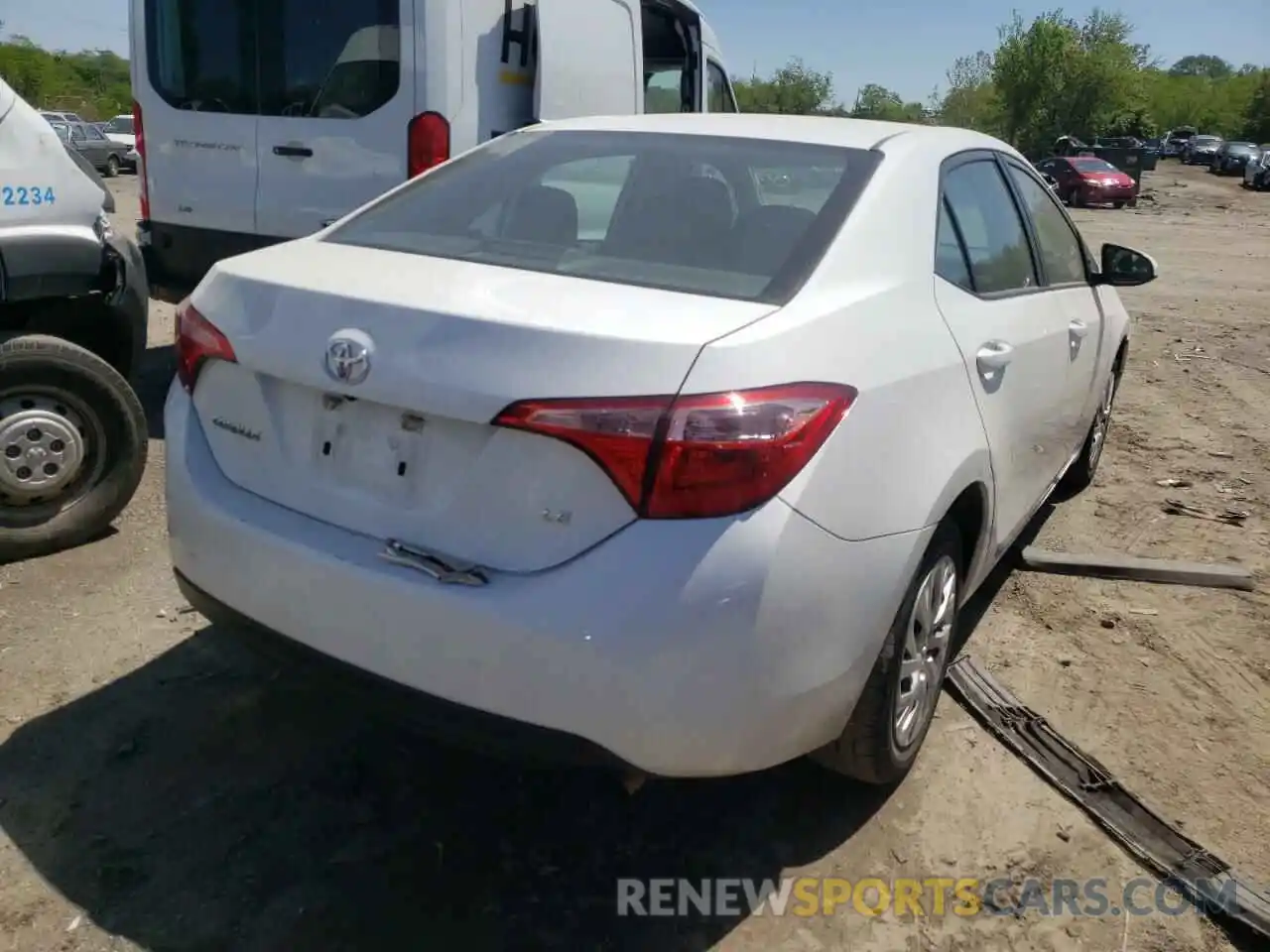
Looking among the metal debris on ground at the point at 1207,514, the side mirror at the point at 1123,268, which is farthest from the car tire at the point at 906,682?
the metal debris on ground at the point at 1207,514

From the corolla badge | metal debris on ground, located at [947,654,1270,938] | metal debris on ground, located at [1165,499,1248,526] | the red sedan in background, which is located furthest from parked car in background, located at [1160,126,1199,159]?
the corolla badge

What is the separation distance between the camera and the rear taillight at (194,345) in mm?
2531

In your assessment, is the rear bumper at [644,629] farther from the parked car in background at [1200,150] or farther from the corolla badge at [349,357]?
the parked car in background at [1200,150]

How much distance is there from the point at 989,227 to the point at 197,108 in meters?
4.56

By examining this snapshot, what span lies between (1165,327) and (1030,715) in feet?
29.5

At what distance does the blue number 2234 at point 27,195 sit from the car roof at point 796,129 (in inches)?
74.2

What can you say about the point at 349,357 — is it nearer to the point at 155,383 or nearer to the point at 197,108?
the point at 197,108

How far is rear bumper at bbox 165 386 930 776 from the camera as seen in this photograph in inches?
80.4

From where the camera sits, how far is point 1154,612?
4176 millimetres

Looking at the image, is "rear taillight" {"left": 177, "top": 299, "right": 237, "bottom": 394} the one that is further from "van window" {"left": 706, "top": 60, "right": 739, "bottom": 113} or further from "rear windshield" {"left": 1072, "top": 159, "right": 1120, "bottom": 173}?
"rear windshield" {"left": 1072, "top": 159, "right": 1120, "bottom": 173}

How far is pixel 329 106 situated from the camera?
5723mm

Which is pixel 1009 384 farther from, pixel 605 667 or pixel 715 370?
pixel 605 667

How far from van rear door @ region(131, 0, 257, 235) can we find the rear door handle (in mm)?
4306

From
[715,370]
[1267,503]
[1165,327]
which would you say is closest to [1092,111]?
[1165,327]
